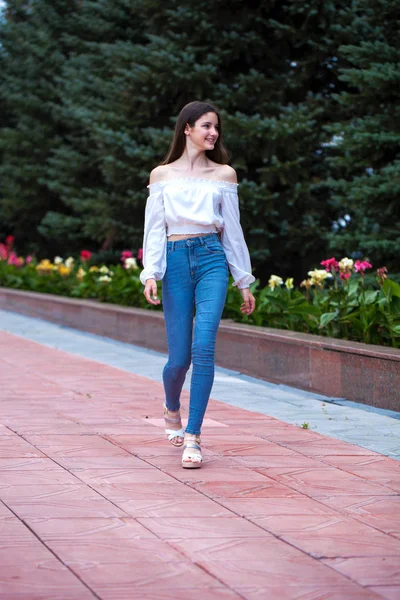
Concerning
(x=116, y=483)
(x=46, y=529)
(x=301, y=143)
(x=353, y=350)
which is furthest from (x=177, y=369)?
(x=301, y=143)

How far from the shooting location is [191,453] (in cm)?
551

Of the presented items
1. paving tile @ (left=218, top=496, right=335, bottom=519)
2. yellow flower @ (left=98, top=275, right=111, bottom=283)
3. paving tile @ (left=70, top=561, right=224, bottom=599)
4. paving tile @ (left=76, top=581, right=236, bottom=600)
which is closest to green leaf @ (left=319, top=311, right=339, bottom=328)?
paving tile @ (left=218, top=496, right=335, bottom=519)

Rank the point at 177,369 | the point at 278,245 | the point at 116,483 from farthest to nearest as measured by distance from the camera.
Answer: the point at 278,245 < the point at 177,369 < the point at 116,483

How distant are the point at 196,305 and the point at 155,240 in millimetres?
412

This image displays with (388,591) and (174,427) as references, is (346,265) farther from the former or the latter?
(388,591)

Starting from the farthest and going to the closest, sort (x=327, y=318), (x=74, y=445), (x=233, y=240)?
(x=327, y=318) → (x=74, y=445) → (x=233, y=240)

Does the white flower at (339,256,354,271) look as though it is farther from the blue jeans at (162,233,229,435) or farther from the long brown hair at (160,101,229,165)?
the blue jeans at (162,233,229,435)

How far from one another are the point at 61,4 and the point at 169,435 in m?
19.2

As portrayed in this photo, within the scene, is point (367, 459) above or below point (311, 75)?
below

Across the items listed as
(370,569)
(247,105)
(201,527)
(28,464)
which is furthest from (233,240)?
(247,105)

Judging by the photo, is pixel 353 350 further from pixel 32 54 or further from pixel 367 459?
pixel 32 54

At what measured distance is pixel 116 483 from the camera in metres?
5.12

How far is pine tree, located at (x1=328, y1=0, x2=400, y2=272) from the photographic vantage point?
11.3m

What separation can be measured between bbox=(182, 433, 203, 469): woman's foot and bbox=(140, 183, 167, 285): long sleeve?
0.87 metres
